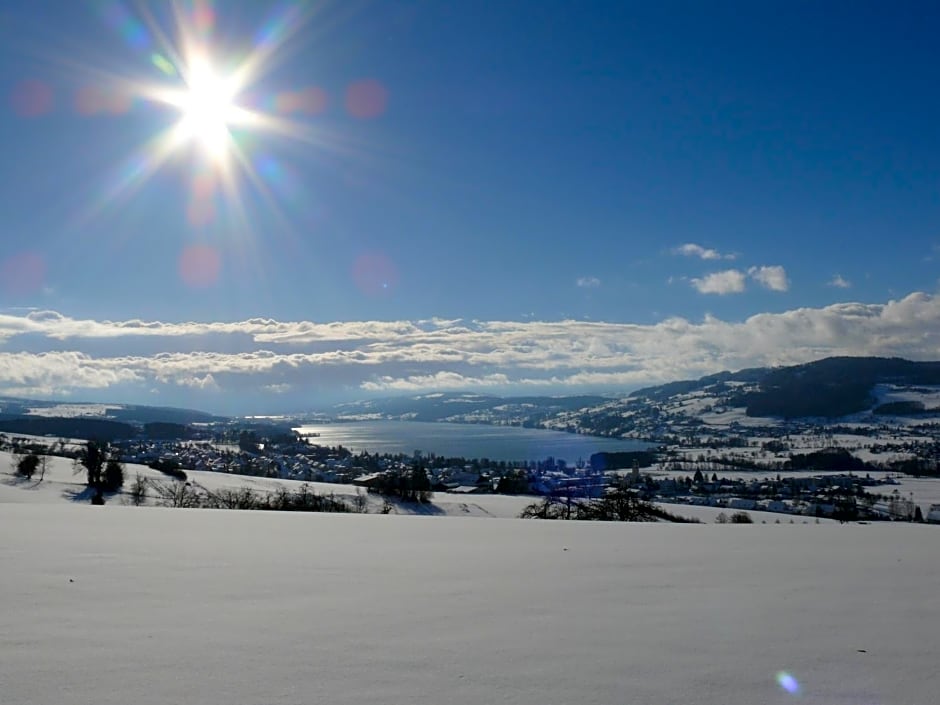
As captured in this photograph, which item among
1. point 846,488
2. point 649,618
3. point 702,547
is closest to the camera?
point 649,618

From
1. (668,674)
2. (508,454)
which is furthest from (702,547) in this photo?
(508,454)

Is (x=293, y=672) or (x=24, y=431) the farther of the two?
(x=24, y=431)

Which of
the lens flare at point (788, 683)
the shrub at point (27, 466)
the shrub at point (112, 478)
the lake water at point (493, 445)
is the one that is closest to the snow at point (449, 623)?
the lens flare at point (788, 683)

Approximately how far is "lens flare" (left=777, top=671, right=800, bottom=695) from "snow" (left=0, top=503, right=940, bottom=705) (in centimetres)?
3

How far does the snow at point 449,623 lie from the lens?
8.82ft

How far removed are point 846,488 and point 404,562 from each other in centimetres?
8958

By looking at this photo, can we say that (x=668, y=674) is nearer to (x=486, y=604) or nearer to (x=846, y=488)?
(x=486, y=604)

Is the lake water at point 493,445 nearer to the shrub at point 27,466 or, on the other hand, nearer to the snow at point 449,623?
the shrub at point 27,466

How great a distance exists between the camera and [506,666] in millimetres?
2957

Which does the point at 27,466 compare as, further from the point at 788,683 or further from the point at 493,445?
the point at 493,445

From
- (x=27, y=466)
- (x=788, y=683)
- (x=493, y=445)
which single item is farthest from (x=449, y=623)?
(x=493, y=445)

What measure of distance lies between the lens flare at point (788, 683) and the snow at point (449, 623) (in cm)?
3

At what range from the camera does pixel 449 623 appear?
145 inches

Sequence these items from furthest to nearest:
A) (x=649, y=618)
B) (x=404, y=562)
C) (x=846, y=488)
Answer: (x=846, y=488), (x=404, y=562), (x=649, y=618)
